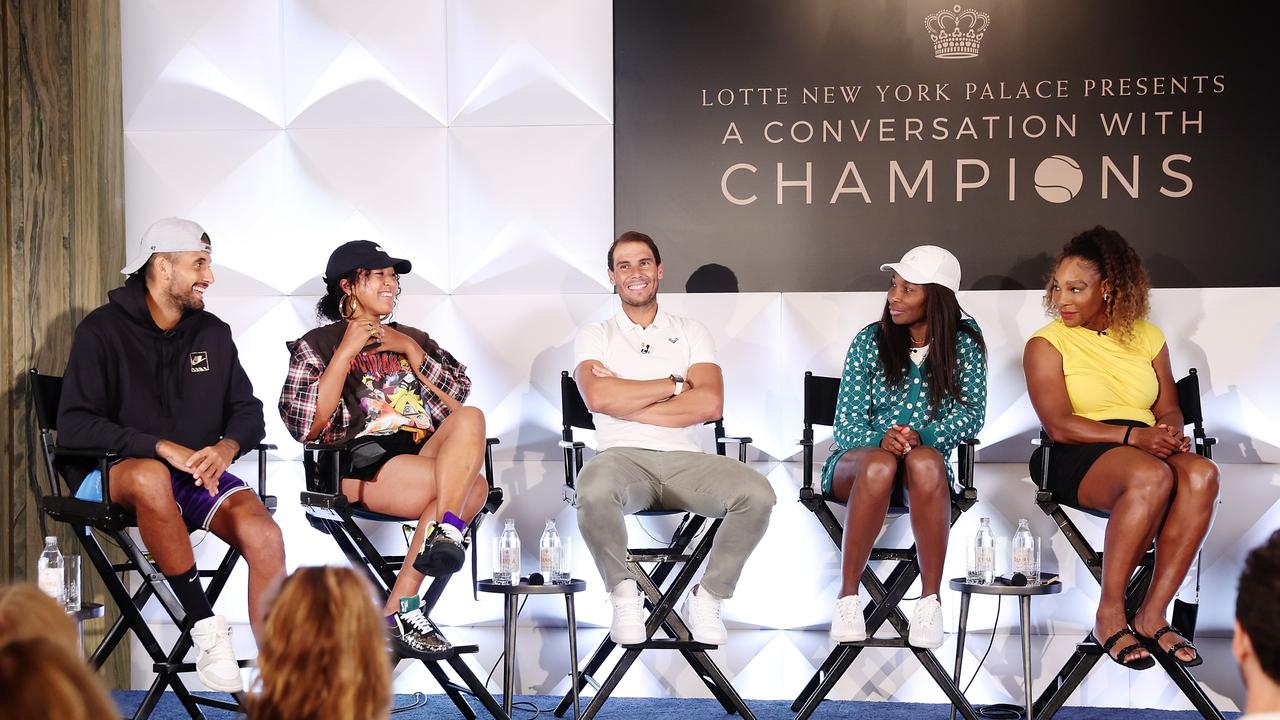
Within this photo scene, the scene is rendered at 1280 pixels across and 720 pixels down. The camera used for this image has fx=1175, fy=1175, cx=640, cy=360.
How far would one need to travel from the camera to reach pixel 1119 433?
151 inches

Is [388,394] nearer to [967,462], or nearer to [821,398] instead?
[821,398]

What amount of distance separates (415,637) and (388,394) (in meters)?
0.90

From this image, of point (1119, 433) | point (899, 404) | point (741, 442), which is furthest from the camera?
point (741, 442)

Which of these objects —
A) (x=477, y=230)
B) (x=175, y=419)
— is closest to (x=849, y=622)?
(x=477, y=230)

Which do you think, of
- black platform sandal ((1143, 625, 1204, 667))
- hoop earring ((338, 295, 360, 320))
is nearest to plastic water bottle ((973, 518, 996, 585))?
black platform sandal ((1143, 625, 1204, 667))

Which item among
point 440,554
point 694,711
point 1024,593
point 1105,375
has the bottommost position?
point 694,711

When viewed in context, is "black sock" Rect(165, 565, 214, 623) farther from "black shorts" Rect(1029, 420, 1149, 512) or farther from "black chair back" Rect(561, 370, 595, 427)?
"black shorts" Rect(1029, 420, 1149, 512)

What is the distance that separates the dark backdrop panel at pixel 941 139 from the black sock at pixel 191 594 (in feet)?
6.99

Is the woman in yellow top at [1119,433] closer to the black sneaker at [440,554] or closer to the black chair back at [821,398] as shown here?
the black chair back at [821,398]

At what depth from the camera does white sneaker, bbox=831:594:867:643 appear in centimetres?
367

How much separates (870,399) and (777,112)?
1.29 m

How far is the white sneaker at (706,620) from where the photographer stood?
12.2 ft

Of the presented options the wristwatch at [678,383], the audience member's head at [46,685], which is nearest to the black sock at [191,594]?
the wristwatch at [678,383]

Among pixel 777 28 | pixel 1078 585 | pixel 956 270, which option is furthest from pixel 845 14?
pixel 1078 585
